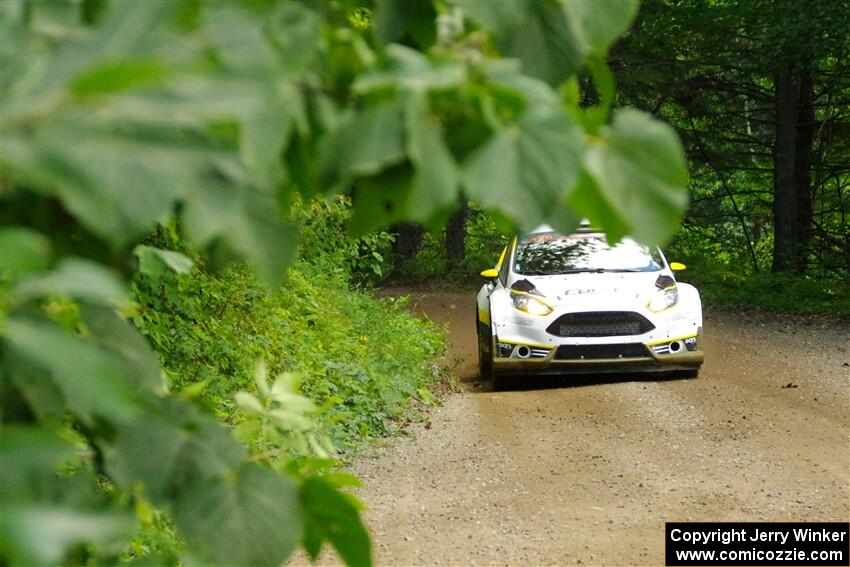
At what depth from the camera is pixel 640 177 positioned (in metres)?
1.15

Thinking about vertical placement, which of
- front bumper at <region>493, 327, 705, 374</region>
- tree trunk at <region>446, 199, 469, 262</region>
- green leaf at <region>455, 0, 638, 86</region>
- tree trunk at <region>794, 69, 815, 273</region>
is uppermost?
green leaf at <region>455, 0, 638, 86</region>

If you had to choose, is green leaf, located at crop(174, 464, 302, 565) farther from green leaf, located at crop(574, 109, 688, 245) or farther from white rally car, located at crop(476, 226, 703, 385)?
white rally car, located at crop(476, 226, 703, 385)

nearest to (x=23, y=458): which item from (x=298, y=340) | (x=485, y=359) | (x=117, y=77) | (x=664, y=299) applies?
(x=117, y=77)

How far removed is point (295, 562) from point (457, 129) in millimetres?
5201

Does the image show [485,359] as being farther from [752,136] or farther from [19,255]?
[752,136]

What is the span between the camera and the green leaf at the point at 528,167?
107cm

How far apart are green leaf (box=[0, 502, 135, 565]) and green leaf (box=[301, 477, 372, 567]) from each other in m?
0.77

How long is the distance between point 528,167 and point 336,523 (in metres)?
0.64

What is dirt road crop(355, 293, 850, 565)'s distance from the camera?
658 cm

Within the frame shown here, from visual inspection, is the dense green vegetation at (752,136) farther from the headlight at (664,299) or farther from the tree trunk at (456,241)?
the headlight at (664,299)

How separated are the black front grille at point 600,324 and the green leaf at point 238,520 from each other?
10824 millimetres

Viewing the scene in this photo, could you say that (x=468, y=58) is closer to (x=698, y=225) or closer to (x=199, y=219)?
(x=199, y=219)

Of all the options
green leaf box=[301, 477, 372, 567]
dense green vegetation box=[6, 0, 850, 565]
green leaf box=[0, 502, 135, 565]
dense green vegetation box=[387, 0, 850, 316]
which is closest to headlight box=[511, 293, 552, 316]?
dense green vegetation box=[387, 0, 850, 316]

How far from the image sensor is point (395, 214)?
118 centimetres
